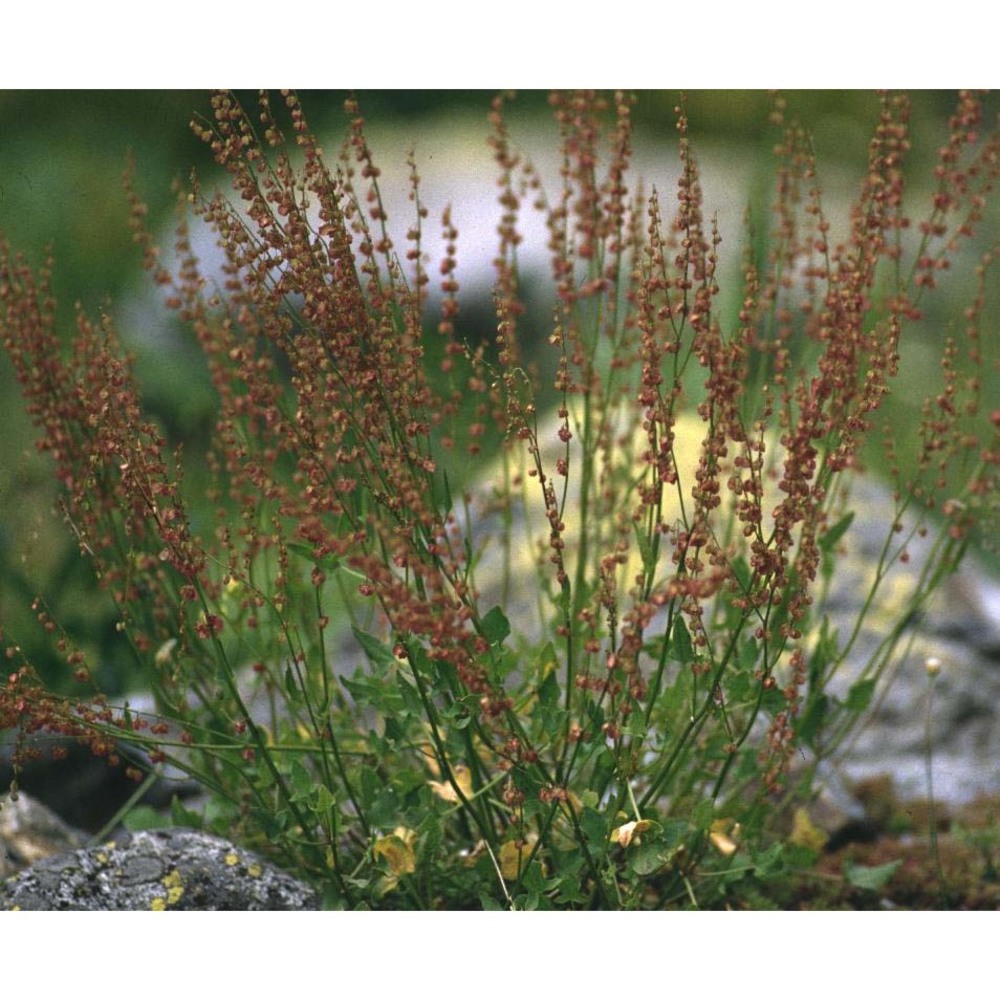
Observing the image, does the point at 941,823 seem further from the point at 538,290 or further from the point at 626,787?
the point at 538,290

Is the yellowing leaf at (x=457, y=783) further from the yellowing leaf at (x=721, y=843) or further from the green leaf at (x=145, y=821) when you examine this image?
the green leaf at (x=145, y=821)

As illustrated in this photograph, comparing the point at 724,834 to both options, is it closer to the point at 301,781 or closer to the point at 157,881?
the point at 301,781

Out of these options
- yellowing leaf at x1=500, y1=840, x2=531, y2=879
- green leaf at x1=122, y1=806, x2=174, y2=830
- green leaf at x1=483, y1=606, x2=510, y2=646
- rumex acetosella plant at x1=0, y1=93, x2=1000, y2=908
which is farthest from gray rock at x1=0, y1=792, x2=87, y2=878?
green leaf at x1=483, y1=606, x2=510, y2=646

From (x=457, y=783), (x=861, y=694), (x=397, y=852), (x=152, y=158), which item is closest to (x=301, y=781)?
(x=397, y=852)

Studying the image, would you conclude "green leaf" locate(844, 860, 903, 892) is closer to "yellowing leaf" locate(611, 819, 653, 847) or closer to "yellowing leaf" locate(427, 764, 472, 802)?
"yellowing leaf" locate(611, 819, 653, 847)

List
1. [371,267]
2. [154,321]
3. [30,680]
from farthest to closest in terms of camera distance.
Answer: [154,321]
[30,680]
[371,267]

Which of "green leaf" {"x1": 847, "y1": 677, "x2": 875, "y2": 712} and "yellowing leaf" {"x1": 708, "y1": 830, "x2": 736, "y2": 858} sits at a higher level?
"green leaf" {"x1": 847, "y1": 677, "x2": 875, "y2": 712}

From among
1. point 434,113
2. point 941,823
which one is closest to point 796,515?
point 941,823
